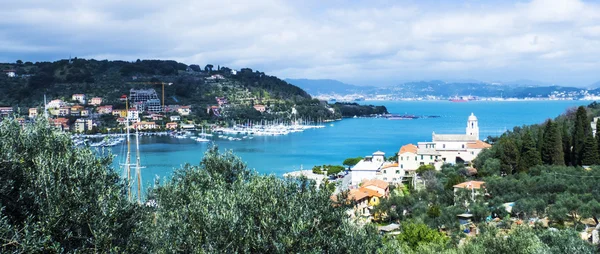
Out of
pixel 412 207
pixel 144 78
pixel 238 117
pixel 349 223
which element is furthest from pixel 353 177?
pixel 144 78

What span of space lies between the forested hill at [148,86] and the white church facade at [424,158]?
47.9 m

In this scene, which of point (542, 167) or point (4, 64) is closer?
point (542, 167)

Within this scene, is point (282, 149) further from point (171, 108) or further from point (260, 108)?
point (260, 108)

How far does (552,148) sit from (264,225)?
19.1 m

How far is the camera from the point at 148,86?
8544cm

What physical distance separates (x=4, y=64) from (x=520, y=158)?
89502mm

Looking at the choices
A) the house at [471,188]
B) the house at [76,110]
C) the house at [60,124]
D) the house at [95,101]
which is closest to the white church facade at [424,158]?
the house at [471,188]

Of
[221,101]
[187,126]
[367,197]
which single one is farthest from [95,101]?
[367,197]

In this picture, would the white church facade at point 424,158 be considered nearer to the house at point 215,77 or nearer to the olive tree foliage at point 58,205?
the olive tree foliage at point 58,205

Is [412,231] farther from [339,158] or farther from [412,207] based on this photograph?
[339,158]

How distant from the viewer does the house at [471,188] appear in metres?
16.6

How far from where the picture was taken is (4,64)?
3344 inches

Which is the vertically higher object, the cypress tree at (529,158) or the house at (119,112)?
the house at (119,112)

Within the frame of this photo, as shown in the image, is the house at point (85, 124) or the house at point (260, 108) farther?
the house at point (260, 108)
